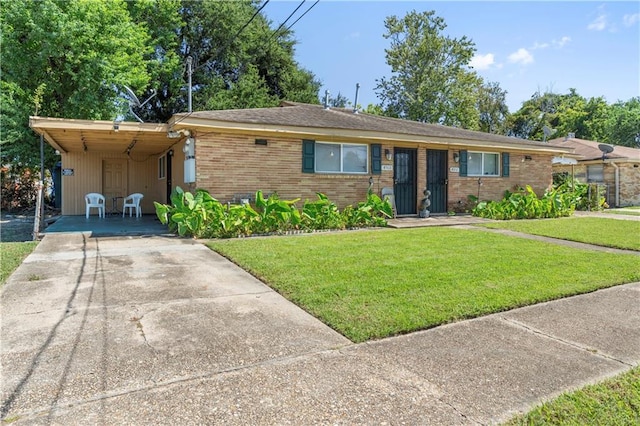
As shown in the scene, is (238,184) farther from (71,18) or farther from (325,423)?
(71,18)

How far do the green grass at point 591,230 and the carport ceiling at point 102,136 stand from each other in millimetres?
9417

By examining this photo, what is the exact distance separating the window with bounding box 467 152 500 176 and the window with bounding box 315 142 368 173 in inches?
174

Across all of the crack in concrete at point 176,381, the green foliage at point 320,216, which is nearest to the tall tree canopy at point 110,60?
the green foliage at point 320,216

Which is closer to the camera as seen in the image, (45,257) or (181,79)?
(45,257)

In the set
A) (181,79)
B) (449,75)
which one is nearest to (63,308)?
(181,79)

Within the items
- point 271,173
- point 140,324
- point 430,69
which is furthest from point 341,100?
point 140,324

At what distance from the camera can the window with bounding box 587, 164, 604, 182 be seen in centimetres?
2164

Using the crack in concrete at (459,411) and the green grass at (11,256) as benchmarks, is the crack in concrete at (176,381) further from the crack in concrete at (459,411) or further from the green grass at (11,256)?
the green grass at (11,256)

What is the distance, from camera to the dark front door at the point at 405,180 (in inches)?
506

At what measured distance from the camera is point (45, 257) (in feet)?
21.7

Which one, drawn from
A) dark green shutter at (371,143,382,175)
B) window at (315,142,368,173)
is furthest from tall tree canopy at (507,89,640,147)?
window at (315,142,368,173)

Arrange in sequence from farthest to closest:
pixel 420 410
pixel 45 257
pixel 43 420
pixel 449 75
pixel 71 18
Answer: pixel 449 75
pixel 71 18
pixel 45 257
pixel 420 410
pixel 43 420

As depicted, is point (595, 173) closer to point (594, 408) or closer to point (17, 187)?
point (594, 408)

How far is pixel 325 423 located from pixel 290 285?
277 cm
